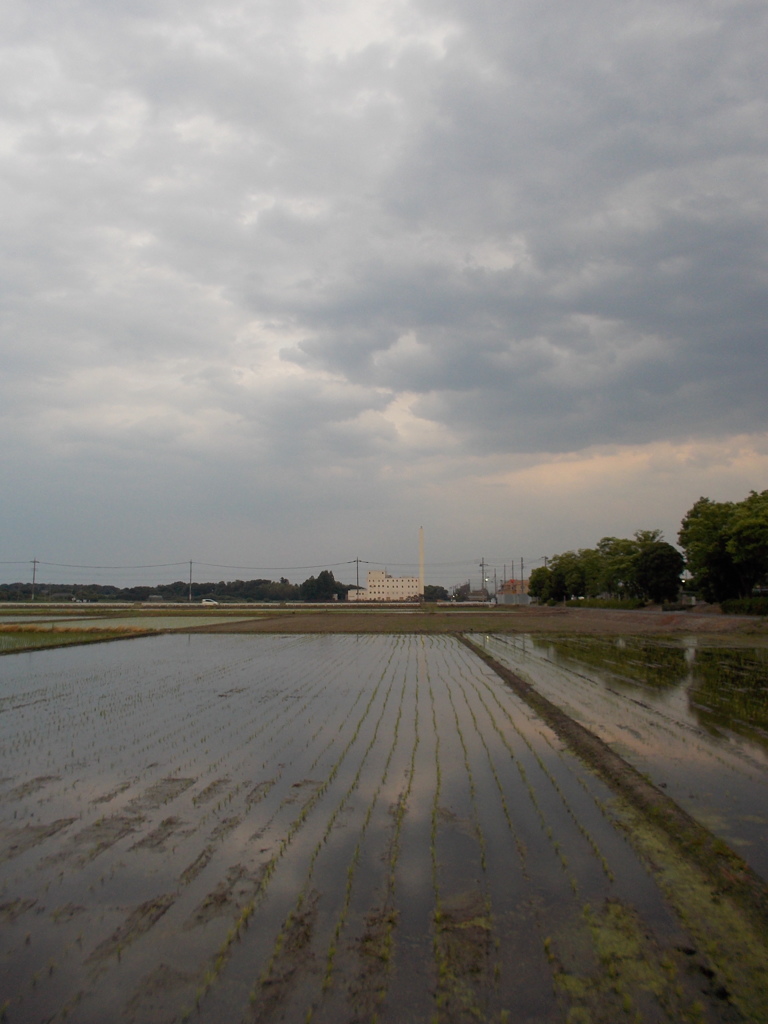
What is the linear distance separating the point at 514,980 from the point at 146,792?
515cm

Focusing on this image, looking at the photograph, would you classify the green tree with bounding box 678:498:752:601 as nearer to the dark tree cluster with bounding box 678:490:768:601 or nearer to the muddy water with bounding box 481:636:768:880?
the dark tree cluster with bounding box 678:490:768:601

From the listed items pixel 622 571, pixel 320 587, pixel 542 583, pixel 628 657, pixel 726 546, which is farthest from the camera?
pixel 320 587

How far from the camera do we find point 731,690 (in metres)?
15.0

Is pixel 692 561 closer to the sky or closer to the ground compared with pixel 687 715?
closer to the sky

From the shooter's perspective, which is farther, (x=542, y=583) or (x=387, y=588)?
(x=387, y=588)

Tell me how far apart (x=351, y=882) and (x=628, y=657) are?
788 inches

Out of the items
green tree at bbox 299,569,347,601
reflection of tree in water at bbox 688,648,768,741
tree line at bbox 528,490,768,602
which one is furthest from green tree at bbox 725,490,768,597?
green tree at bbox 299,569,347,601

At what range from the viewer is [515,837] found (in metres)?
5.93

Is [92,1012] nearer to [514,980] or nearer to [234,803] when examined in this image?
[514,980]

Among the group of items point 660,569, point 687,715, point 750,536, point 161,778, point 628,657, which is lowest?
point 628,657

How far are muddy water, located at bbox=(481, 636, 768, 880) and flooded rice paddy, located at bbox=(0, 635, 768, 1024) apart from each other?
169mm

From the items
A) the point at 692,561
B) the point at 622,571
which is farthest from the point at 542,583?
the point at 692,561

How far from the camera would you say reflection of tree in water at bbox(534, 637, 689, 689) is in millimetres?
17297

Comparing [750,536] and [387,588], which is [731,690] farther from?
[387,588]
